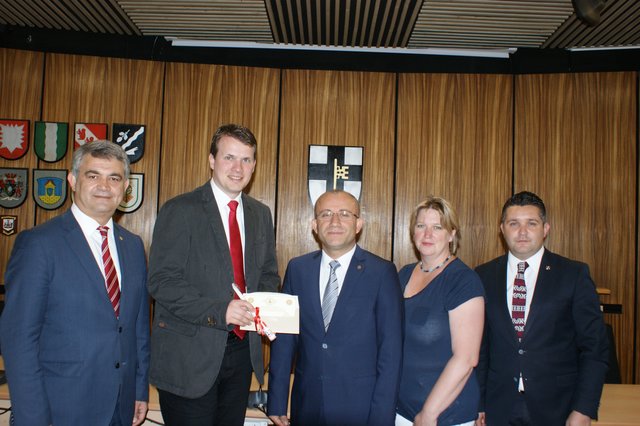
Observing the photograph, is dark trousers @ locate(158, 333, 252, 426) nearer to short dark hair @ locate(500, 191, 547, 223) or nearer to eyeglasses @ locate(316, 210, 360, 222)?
eyeglasses @ locate(316, 210, 360, 222)

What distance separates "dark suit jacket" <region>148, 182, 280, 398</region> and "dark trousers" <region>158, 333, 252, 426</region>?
0.05 metres

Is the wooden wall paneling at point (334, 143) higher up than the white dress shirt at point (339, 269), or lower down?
higher up

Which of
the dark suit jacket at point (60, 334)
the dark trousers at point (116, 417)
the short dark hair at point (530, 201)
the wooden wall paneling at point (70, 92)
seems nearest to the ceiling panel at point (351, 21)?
the wooden wall paneling at point (70, 92)

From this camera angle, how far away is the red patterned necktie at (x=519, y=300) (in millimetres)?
2426

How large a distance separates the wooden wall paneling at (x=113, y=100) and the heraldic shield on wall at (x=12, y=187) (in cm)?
28

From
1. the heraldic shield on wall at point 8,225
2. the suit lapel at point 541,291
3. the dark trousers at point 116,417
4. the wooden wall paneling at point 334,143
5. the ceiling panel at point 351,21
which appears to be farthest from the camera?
the wooden wall paneling at point 334,143

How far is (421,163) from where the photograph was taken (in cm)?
526

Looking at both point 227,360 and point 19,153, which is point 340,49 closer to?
point 19,153

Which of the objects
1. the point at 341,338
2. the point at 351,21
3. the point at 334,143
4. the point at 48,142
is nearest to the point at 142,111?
the point at 48,142

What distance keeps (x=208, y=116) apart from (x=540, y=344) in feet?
13.5

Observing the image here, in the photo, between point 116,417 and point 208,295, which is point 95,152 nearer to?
point 208,295

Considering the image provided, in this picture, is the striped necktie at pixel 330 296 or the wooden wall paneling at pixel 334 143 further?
the wooden wall paneling at pixel 334 143

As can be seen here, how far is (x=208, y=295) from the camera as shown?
2049mm

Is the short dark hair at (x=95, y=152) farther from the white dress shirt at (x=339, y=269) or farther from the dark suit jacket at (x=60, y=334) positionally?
the white dress shirt at (x=339, y=269)
